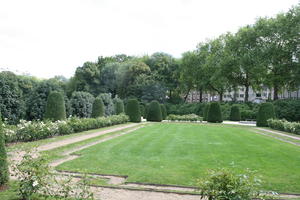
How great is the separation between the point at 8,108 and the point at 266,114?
65.0 feet

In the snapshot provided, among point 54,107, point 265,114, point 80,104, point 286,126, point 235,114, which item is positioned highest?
point 80,104

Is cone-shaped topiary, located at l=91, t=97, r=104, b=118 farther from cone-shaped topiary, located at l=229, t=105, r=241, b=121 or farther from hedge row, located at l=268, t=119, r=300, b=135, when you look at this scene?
cone-shaped topiary, located at l=229, t=105, r=241, b=121

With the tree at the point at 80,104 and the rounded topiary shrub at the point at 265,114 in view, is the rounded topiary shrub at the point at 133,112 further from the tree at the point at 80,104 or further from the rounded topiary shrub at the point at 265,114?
the rounded topiary shrub at the point at 265,114

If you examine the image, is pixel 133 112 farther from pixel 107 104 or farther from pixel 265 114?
pixel 265 114

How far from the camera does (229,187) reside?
2986mm

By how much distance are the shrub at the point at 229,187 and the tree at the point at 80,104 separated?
1882 centimetres

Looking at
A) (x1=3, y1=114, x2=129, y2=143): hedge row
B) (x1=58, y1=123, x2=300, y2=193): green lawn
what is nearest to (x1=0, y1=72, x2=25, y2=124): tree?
(x1=3, y1=114, x2=129, y2=143): hedge row

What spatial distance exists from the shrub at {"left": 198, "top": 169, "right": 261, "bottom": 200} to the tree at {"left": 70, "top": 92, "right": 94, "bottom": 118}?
1882cm

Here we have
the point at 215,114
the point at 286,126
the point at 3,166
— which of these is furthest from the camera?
Result: the point at 215,114

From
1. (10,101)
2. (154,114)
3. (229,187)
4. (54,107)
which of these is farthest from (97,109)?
(229,187)

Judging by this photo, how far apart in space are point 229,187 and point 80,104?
19.6 meters

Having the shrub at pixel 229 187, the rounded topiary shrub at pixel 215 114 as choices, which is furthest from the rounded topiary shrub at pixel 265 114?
the shrub at pixel 229 187

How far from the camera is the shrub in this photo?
9.62 feet

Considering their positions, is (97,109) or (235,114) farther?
(235,114)
